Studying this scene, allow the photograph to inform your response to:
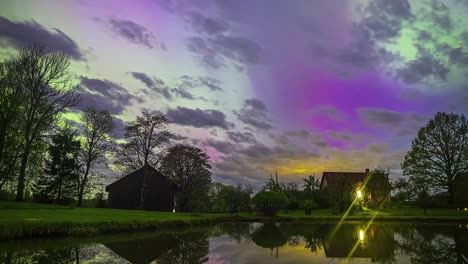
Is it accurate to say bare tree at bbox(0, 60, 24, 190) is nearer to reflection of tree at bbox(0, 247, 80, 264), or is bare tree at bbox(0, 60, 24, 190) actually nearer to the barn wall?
reflection of tree at bbox(0, 247, 80, 264)

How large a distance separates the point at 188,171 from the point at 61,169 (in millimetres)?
18570

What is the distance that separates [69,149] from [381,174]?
50363 mm

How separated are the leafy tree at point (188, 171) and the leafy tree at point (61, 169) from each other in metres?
12.9

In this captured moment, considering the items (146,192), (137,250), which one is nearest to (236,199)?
(146,192)

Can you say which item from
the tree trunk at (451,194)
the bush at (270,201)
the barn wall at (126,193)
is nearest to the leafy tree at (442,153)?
the tree trunk at (451,194)

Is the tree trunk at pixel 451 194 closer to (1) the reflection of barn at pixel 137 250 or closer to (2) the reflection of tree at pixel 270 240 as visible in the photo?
(2) the reflection of tree at pixel 270 240

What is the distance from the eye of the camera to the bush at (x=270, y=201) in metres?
55.9

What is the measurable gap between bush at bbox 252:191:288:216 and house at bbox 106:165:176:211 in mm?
13837

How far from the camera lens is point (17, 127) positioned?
32938mm

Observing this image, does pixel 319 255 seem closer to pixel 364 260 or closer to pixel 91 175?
pixel 364 260

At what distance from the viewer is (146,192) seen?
52781 mm

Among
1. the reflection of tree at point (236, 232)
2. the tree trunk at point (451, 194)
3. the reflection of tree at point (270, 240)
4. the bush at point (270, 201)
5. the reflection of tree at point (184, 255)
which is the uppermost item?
the tree trunk at point (451, 194)

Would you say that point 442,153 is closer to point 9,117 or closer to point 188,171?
point 188,171

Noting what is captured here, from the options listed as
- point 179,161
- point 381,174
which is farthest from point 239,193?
point 381,174
